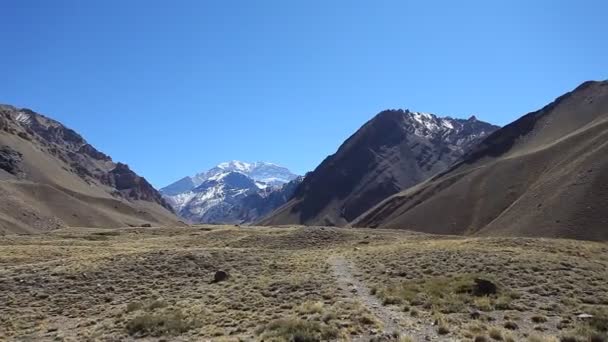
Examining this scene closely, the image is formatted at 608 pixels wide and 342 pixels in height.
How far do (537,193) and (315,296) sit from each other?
339 feet

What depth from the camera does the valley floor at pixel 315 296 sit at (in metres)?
20.1

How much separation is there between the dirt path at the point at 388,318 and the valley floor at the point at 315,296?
6 cm

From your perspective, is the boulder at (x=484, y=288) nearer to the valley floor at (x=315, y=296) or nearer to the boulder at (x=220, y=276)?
the valley floor at (x=315, y=296)

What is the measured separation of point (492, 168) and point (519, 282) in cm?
14597

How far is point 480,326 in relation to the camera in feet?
63.6

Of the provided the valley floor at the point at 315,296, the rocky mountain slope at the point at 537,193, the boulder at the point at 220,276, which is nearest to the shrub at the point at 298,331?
the valley floor at the point at 315,296

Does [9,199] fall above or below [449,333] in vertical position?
above

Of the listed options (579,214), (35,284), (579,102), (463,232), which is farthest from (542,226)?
(579,102)

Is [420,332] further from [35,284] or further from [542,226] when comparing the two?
[542,226]

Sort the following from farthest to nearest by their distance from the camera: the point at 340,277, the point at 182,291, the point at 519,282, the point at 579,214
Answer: the point at 579,214, the point at 340,277, the point at 182,291, the point at 519,282

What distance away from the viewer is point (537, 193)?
11562 cm

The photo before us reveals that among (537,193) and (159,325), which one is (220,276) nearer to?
(159,325)

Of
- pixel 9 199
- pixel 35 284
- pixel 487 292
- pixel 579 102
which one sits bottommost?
pixel 487 292

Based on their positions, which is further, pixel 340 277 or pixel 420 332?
pixel 340 277
